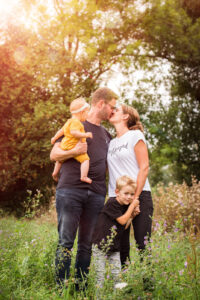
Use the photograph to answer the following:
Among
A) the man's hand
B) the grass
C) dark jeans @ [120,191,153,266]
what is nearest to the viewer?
the grass

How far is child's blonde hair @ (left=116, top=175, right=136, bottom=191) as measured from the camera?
10.6ft

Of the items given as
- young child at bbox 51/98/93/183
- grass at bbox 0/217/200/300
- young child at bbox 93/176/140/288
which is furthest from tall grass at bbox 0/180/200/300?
young child at bbox 51/98/93/183

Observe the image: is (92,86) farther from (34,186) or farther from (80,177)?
(80,177)

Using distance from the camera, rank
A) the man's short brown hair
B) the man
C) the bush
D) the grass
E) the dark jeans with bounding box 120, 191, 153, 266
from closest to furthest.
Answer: the grass, the dark jeans with bounding box 120, 191, 153, 266, the man, the man's short brown hair, the bush

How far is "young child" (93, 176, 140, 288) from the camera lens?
3.15 metres

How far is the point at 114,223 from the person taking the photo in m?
3.24

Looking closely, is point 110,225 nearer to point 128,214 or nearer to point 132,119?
point 128,214

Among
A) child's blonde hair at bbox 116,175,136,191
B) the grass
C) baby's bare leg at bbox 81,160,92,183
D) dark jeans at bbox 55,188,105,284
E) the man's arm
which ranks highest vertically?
the man's arm

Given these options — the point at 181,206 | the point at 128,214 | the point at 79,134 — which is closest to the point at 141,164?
the point at 128,214

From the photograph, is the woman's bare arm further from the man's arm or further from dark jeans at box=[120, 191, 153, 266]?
the man's arm

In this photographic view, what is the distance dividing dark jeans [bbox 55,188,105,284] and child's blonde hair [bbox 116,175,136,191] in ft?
1.39

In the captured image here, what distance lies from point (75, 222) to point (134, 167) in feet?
2.72

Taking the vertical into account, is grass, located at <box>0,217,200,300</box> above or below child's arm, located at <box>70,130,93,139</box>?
below

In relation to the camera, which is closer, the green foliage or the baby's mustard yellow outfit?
the baby's mustard yellow outfit
